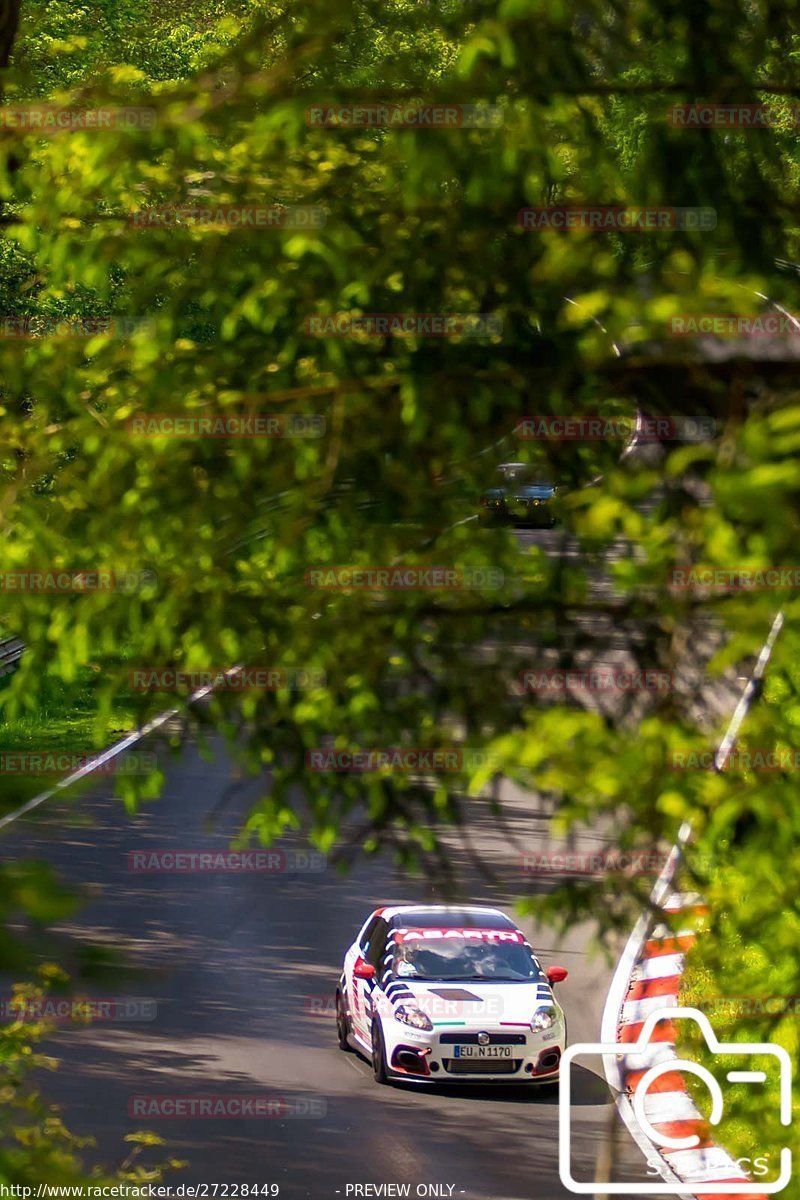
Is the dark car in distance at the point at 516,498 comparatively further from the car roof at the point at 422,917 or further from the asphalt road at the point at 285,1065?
the car roof at the point at 422,917

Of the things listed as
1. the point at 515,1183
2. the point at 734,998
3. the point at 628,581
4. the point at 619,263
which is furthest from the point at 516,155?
the point at 515,1183

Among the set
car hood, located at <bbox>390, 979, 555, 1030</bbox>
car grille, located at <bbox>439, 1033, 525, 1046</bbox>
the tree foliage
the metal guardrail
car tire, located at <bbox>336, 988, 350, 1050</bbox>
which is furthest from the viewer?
car tire, located at <bbox>336, 988, 350, 1050</bbox>

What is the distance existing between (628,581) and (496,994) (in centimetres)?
1229

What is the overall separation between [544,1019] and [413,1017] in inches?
45.6

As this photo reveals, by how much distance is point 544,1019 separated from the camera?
15750 mm

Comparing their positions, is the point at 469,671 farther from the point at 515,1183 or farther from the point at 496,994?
the point at 496,994

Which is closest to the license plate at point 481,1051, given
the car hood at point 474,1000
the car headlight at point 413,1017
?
the car hood at point 474,1000

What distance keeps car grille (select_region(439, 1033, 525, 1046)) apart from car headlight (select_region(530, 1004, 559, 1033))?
138mm

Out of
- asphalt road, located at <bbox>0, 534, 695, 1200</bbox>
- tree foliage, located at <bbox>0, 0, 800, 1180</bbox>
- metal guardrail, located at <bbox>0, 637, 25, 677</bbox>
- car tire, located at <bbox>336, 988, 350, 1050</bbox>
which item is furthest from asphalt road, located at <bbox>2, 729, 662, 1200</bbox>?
tree foliage, located at <bbox>0, 0, 800, 1180</bbox>

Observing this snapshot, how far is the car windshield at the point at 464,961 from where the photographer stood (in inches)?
645

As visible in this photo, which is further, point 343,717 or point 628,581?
point 343,717

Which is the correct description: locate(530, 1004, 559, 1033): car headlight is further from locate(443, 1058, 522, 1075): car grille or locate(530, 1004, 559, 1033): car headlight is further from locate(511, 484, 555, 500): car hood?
locate(511, 484, 555, 500): car hood

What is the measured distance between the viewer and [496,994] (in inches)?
632

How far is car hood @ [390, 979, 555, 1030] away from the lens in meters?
15.8
